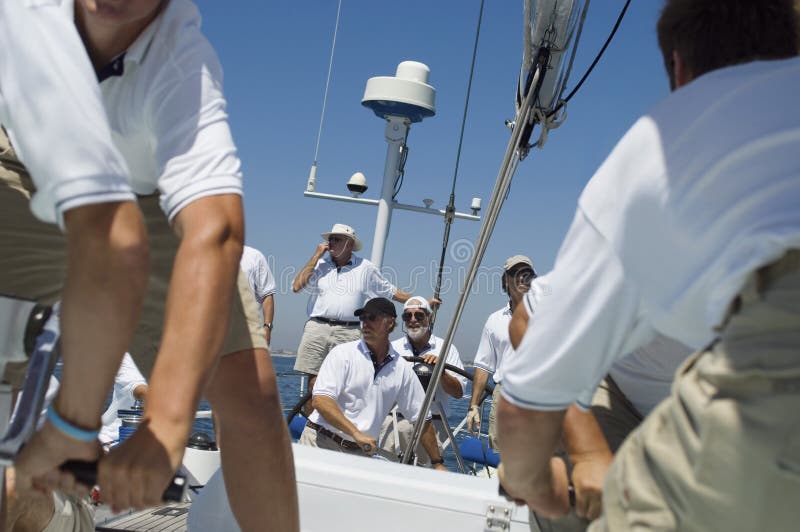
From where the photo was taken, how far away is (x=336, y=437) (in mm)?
5539

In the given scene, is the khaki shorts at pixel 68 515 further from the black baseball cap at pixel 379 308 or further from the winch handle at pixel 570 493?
the black baseball cap at pixel 379 308

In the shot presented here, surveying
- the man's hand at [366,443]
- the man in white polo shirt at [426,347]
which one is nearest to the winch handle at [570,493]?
the man's hand at [366,443]

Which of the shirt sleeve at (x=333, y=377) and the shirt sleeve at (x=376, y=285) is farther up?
the shirt sleeve at (x=376, y=285)

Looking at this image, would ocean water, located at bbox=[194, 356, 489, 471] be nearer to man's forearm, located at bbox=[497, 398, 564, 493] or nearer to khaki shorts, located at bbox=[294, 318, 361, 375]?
khaki shorts, located at bbox=[294, 318, 361, 375]

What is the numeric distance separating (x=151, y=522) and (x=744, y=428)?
3054mm

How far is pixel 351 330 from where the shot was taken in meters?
7.23

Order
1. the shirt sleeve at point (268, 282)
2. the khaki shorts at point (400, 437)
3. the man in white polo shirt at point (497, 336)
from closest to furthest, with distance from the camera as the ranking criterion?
the khaki shorts at point (400, 437), the man in white polo shirt at point (497, 336), the shirt sleeve at point (268, 282)

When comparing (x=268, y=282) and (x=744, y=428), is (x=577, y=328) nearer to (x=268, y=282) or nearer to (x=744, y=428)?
(x=744, y=428)

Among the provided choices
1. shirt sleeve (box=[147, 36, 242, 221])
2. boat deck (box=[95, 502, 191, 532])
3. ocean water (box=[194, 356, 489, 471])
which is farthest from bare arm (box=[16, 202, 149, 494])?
boat deck (box=[95, 502, 191, 532])

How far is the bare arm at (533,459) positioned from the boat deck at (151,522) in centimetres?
214

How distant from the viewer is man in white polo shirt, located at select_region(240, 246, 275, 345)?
675 cm

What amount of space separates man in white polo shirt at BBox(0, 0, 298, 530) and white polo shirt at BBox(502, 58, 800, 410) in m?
0.49

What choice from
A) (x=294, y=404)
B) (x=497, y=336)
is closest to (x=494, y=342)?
(x=497, y=336)

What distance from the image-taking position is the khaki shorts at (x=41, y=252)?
1.68 m
